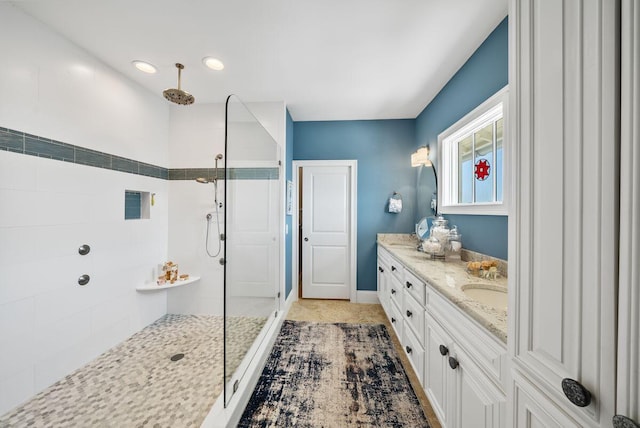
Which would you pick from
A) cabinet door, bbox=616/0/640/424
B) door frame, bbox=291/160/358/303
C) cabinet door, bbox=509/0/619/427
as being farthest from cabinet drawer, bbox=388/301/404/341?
cabinet door, bbox=616/0/640/424

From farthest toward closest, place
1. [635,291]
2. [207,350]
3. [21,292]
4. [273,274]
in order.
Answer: [273,274]
[207,350]
[21,292]
[635,291]

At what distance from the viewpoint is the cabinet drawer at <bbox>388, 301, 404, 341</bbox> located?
194cm

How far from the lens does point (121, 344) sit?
210 centimetres

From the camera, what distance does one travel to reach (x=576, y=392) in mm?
463

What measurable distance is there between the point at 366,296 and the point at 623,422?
2.89 meters

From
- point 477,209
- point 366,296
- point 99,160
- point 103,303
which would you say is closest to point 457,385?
point 477,209

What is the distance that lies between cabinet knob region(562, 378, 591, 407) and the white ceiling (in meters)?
1.87

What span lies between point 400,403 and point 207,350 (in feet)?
5.32

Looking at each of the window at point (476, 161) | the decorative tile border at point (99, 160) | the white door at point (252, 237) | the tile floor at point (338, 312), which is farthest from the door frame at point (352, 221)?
the window at point (476, 161)

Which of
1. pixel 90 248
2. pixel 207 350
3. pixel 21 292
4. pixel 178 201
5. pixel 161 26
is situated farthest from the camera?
pixel 178 201

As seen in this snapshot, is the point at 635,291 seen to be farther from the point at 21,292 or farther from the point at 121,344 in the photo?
the point at 121,344

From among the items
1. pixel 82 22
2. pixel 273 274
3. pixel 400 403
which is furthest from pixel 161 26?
pixel 400 403

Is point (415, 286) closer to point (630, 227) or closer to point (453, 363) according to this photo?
point (453, 363)

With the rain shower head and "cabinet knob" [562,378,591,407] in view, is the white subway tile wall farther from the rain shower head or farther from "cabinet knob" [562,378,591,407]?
"cabinet knob" [562,378,591,407]
